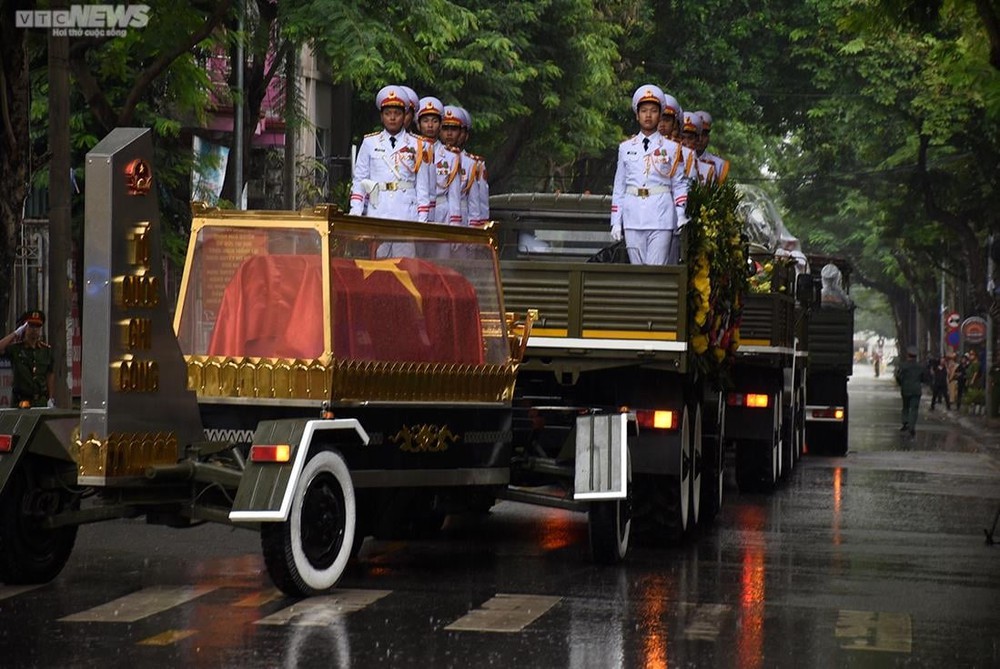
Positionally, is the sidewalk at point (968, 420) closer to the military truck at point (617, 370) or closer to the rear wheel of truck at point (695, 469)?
the rear wheel of truck at point (695, 469)

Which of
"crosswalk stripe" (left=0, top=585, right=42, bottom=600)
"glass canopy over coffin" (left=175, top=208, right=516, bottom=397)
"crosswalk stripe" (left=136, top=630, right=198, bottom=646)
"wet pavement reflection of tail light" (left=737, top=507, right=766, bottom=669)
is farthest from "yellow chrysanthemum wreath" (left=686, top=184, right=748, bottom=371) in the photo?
"crosswalk stripe" (left=136, top=630, right=198, bottom=646)

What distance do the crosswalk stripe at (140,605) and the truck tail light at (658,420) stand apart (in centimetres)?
390

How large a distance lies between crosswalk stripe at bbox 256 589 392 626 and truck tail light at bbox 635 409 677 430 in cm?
336

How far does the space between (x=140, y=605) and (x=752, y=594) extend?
357 centimetres

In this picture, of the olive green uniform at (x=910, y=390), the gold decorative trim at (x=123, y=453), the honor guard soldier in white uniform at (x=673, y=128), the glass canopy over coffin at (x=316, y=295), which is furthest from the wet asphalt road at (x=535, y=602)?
the olive green uniform at (x=910, y=390)

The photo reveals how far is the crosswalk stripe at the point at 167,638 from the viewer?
31.2ft

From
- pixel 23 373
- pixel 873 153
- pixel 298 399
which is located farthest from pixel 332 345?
pixel 873 153

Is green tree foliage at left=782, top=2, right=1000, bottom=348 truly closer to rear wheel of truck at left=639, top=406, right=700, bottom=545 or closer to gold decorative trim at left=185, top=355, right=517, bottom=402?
rear wheel of truck at left=639, top=406, right=700, bottom=545

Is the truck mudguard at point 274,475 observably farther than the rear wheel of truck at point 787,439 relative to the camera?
No

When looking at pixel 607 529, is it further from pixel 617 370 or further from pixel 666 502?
pixel 617 370

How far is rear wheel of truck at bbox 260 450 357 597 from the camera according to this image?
10.8 m

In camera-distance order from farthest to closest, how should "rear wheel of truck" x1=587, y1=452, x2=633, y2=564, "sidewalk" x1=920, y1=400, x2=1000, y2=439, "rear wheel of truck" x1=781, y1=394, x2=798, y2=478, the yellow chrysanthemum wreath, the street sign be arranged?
the street sign, "sidewalk" x1=920, y1=400, x2=1000, y2=439, "rear wheel of truck" x1=781, y1=394, x2=798, y2=478, the yellow chrysanthemum wreath, "rear wheel of truck" x1=587, y1=452, x2=633, y2=564

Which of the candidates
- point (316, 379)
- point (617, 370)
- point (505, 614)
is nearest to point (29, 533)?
point (316, 379)

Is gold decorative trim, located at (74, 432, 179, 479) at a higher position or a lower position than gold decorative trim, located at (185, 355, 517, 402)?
lower
